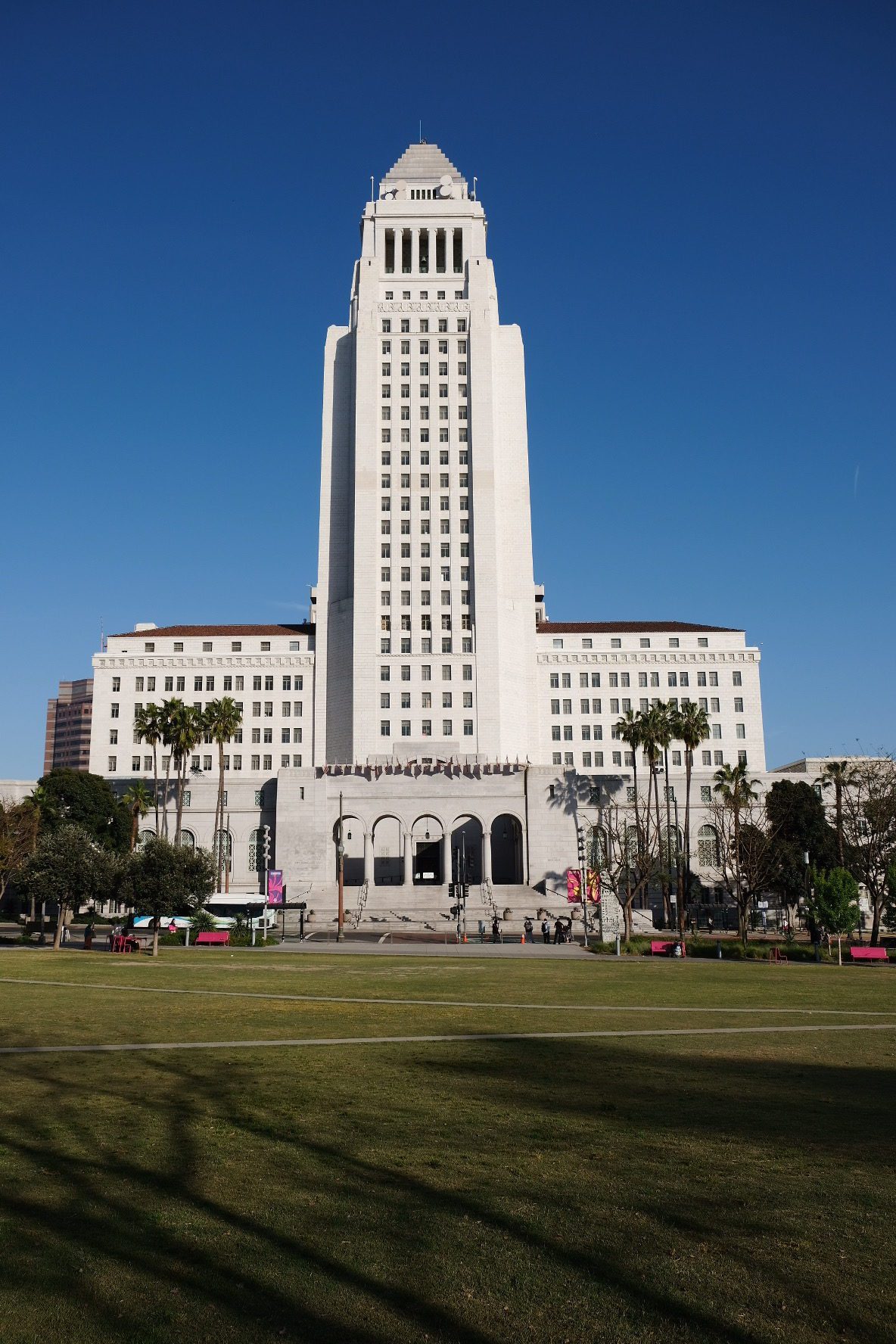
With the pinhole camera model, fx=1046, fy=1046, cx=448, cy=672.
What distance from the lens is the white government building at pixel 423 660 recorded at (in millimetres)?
99500

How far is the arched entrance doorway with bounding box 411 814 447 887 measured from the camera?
4107 inches

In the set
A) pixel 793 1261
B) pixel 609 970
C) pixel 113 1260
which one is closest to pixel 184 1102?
pixel 113 1260

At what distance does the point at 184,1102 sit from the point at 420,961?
32857 millimetres

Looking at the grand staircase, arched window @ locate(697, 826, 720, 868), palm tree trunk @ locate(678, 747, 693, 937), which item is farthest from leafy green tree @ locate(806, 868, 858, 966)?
arched window @ locate(697, 826, 720, 868)

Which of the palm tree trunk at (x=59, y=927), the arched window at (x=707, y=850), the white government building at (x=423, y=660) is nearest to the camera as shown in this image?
the palm tree trunk at (x=59, y=927)

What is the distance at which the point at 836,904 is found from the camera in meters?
52.3

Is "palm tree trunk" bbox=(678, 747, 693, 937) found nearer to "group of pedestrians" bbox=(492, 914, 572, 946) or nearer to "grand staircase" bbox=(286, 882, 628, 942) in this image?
"grand staircase" bbox=(286, 882, 628, 942)

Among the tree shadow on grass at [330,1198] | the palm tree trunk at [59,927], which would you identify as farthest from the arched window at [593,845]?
the tree shadow on grass at [330,1198]

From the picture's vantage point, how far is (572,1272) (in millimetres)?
7855

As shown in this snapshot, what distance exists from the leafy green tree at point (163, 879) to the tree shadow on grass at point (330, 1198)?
3732 cm

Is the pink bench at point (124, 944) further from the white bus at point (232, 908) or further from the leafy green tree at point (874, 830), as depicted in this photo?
the leafy green tree at point (874, 830)

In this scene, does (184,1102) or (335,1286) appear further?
(184,1102)

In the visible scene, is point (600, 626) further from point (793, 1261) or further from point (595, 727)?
point (793, 1261)

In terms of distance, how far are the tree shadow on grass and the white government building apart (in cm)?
8092
